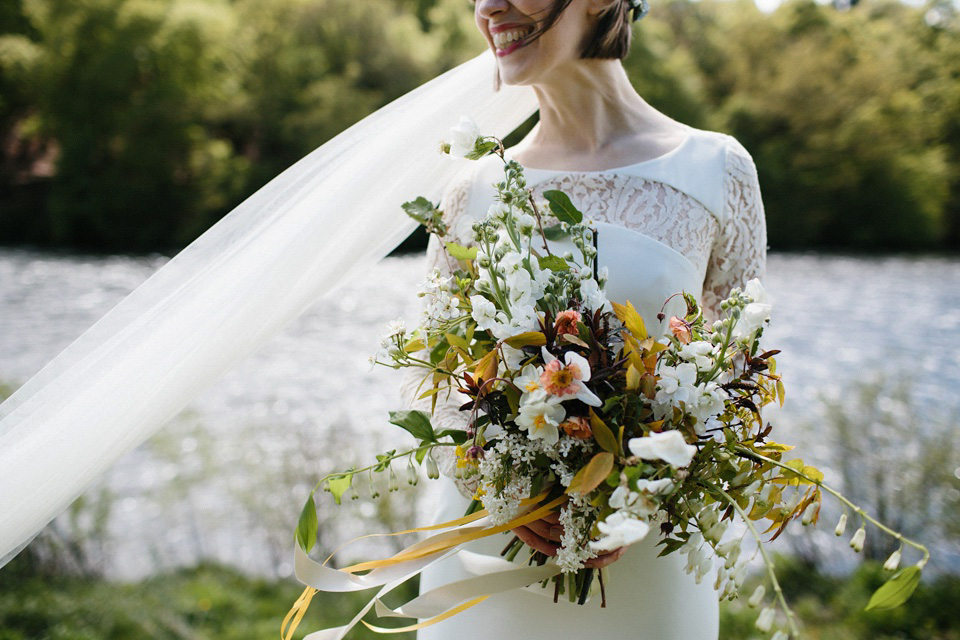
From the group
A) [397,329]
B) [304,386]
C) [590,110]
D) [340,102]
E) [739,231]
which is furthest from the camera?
[340,102]

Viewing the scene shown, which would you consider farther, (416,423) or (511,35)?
(511,35)

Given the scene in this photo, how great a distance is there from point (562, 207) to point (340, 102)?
1885cm

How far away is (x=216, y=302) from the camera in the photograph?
1412 millimetres

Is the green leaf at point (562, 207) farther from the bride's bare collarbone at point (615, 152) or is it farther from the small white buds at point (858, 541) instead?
the small white buds at point (858, 541)

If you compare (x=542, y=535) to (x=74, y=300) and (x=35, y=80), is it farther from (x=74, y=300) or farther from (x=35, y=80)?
(x=35, y=80)

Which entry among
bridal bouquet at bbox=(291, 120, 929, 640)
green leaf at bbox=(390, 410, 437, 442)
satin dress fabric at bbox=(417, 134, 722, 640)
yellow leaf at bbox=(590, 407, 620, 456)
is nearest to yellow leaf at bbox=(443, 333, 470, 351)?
bridal bouquet at bbox=(291, 120, 929, 640)

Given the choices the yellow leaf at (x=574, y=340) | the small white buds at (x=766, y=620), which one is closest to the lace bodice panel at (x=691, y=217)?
the yellow leaf at (x=574, y=340)

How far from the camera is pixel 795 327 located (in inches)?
399

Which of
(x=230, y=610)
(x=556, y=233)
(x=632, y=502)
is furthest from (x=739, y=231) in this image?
(x=230, y=610)

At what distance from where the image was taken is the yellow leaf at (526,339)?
1050 mm

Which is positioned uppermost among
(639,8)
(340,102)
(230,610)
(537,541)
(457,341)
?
(340,102)

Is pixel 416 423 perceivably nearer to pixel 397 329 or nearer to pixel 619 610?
pixel 397 329

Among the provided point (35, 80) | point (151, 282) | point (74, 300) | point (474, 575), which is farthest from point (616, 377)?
point (35, 80)

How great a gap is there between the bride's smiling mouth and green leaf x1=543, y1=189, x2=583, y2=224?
395 mm
